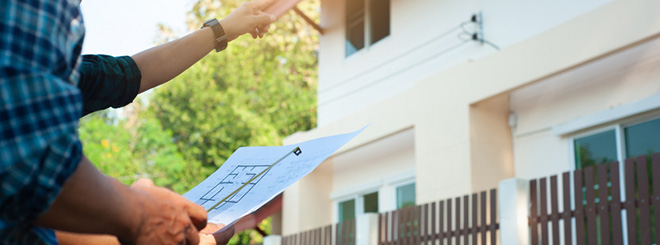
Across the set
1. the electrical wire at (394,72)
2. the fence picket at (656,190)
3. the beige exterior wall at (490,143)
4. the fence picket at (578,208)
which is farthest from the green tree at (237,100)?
the fence picket at (656,190)

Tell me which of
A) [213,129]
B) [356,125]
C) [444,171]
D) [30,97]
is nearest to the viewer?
[30,97]

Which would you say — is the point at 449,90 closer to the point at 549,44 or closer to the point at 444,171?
the point at 444,171

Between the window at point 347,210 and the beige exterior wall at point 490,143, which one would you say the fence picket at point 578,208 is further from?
the window at point 347,210

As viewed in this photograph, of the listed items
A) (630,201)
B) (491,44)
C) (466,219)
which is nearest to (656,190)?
(630,201)

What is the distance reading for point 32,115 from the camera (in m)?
0.92

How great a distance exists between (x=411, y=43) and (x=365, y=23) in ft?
5.07

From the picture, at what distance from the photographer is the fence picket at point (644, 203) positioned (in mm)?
6516

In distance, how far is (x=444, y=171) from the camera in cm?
984

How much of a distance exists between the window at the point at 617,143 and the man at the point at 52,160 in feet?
24.6

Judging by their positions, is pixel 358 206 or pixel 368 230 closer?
pixel 368 230

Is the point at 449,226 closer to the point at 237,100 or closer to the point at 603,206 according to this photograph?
the point at 603,206

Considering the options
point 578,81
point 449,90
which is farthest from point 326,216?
point 578,81

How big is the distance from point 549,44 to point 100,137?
18.0 metres

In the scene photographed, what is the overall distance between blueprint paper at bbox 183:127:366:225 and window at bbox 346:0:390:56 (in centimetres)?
1113
